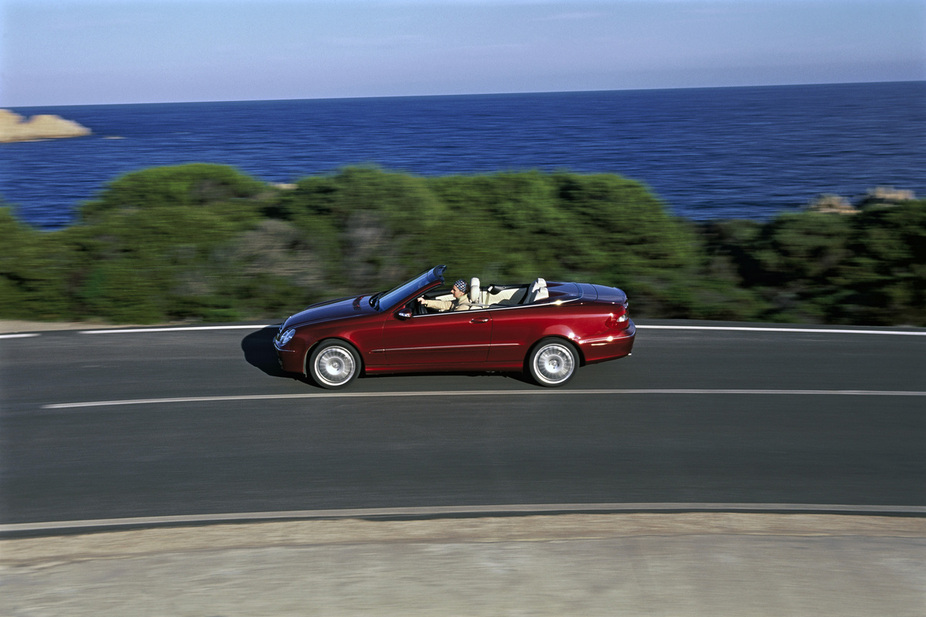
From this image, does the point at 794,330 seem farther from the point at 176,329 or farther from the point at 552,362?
the point at 176,329

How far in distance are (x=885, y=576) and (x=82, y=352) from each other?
10.00 m

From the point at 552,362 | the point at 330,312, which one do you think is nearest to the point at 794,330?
the point at 552,362

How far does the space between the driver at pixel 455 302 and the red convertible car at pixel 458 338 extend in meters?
0.01

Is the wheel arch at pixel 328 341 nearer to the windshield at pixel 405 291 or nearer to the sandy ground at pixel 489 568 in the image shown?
the windshield at pixel 405 291

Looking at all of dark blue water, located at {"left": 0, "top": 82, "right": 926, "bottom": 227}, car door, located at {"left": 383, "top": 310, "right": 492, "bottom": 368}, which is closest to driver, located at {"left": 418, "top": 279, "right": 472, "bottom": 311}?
car door, located at {"left": 383, "top": 310, "right": 492, "bottom": 368}

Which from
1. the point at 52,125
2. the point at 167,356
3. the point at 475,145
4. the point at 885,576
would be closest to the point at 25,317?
the point at 167,356

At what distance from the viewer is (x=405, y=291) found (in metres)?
10.4

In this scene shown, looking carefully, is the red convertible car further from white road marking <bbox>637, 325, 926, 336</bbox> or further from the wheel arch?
white road marking <bbox>637, 325, 926, 336</bbox>

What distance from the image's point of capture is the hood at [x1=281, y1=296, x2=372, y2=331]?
10258 mm

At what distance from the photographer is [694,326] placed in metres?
12.7

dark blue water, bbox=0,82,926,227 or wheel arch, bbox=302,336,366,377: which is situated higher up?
dark blue water, bbox=0,82,926,227

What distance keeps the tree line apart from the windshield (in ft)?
13.1

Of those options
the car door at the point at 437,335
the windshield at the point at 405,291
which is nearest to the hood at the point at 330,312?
the windshield at the point at 405,291

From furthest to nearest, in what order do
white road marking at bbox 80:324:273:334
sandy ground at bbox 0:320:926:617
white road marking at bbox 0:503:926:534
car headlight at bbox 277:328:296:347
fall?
white road marking at bbox 80:324:273:334, car headlight at bbox 277:328:296:347, white road marking at bbox 0:503:926:534, sandy ground at bbox 0:320:926:617
